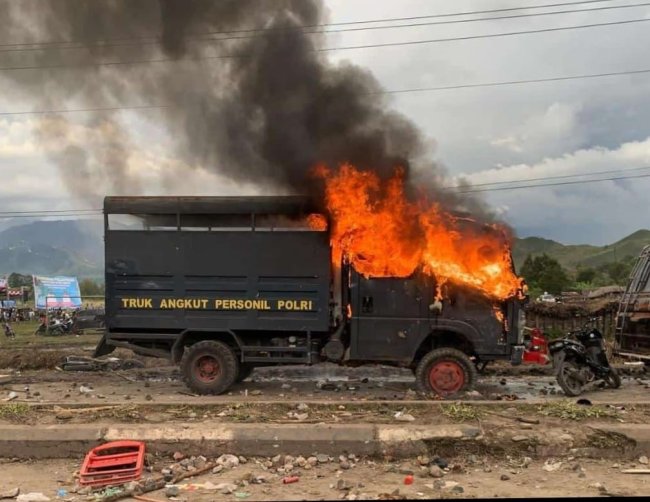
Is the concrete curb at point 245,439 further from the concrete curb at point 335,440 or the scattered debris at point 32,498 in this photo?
the scattered debris at point 32,498

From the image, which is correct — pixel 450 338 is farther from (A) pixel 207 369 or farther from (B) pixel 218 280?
(A) pixel 207 369

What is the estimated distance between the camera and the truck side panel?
866 centimetres

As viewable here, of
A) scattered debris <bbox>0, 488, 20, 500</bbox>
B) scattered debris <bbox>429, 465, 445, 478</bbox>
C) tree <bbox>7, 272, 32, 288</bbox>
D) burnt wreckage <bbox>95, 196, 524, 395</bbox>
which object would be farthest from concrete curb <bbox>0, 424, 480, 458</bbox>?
tree <bbox>7, 272, 32, 288</bbox>

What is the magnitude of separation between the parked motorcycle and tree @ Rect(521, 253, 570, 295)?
31.5 metres

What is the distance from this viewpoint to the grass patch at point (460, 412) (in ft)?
20.4

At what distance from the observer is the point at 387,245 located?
8547 mm

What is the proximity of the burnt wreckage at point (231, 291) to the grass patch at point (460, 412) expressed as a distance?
6.02ft

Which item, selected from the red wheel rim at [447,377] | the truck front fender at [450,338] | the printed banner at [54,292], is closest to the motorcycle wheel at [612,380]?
the truck front fender at [450,338]

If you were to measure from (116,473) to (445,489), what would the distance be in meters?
2.95

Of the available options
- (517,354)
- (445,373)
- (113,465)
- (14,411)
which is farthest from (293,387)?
(113,465)

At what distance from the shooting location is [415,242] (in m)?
8.50

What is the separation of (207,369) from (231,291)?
1295mm

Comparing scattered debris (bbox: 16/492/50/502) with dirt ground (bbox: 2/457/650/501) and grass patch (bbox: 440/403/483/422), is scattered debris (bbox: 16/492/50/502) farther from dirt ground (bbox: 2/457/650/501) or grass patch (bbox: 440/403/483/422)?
grass patch (bbox: 440/403/483/422)

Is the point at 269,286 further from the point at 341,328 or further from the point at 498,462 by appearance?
the point at 498,462
